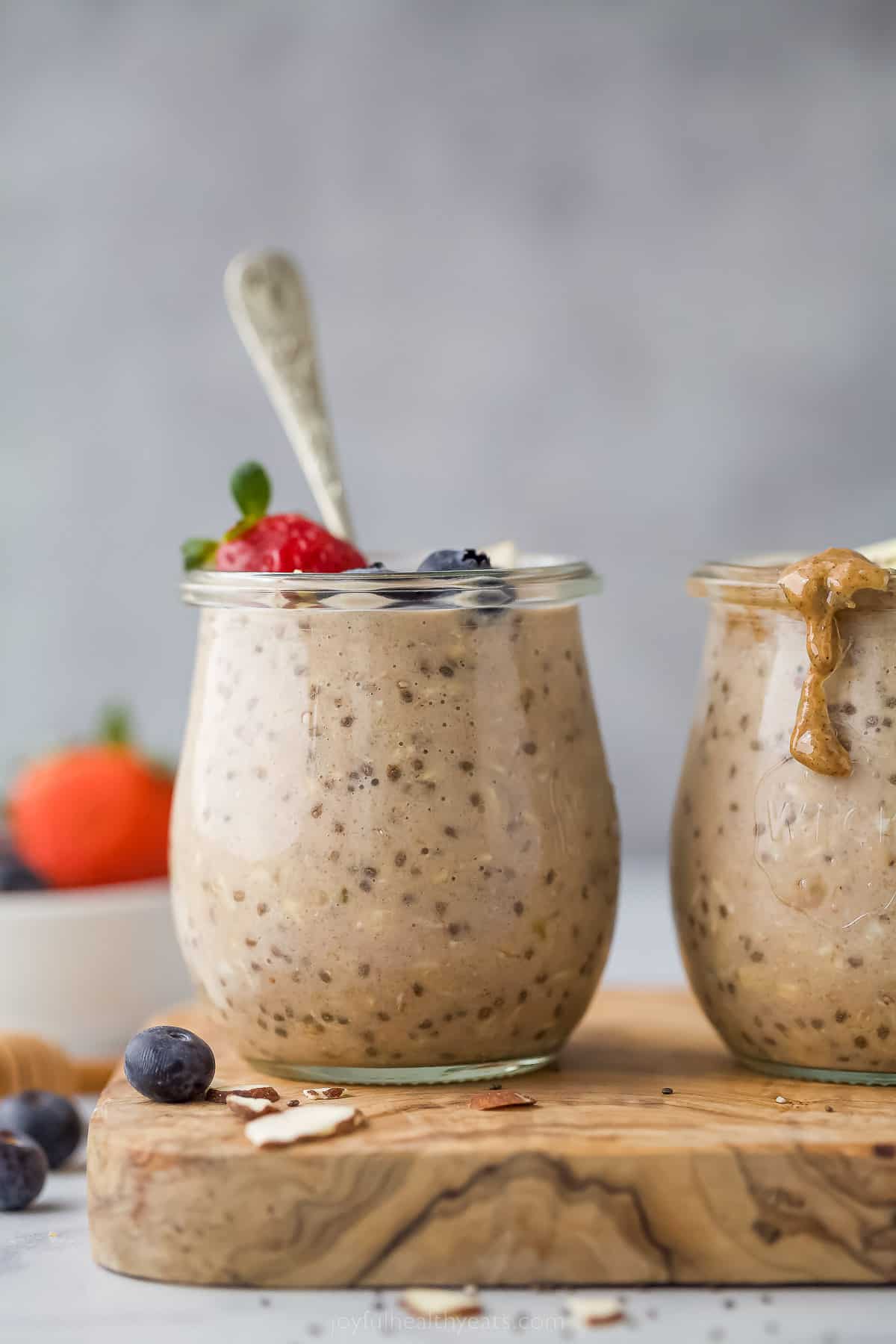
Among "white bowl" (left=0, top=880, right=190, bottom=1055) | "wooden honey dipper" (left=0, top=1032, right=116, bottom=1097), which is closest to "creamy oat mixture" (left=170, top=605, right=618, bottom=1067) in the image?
"wooden honey dipper" (left=0, top=1032, right=116, bottom=1097)

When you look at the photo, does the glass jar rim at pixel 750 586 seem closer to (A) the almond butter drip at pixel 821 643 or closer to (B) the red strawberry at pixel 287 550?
(A) the almond butter drip at pixel 821 643

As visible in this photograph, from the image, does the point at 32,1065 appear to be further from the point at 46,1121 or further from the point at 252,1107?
the point at 252,1107

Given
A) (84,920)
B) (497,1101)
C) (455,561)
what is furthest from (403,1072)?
(84,920)

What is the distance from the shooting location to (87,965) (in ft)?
4.22

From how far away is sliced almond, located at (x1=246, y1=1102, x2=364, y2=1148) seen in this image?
789 millimetres

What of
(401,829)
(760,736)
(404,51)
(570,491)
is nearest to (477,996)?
(401,829)

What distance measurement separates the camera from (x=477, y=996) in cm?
89

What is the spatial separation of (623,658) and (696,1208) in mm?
1593

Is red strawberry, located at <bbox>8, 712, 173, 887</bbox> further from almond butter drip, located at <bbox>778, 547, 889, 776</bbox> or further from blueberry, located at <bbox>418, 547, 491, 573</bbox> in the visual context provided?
almond butter drip, located at <bbox>778, 547, 889, 776</bbox>

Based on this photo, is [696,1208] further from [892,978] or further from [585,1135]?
[892,978]

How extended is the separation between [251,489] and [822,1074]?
48 cm

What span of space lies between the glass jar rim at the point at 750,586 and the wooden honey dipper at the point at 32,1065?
1.81 feet

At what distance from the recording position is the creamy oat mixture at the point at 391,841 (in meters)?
0.88

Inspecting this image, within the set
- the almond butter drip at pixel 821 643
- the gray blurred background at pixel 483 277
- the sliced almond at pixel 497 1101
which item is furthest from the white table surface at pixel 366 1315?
the gray blurred background at pixel 483 277
